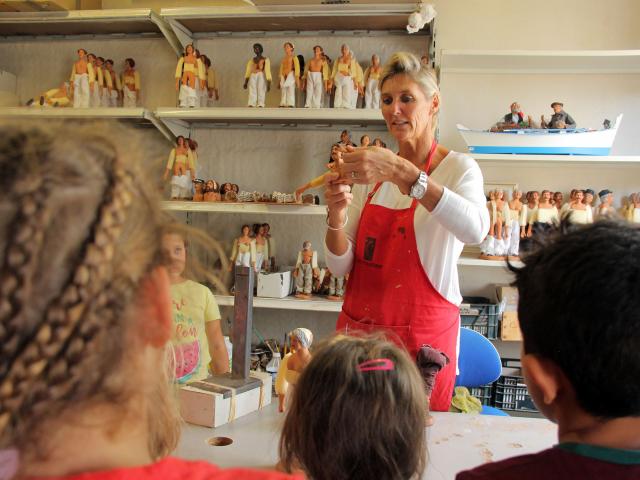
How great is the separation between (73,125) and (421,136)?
107cm

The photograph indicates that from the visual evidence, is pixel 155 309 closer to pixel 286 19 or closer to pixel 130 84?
pixel 286 19

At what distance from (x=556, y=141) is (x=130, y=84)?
2063 millimetres

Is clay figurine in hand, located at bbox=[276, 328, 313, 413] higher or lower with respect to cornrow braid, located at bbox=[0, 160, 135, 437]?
lower

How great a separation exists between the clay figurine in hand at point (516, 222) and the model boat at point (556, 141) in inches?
9.0

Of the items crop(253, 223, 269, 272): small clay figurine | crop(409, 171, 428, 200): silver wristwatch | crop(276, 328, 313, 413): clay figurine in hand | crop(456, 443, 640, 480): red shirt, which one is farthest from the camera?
crop(253, 223, 269, 272): small clay figurine

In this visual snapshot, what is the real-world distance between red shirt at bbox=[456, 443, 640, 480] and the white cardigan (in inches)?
25.9

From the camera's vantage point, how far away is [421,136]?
4.61ft

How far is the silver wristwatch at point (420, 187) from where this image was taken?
120 centimetres

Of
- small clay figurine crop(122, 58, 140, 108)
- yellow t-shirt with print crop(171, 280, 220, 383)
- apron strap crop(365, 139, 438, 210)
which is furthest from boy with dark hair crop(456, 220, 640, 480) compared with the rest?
small clay figurine crop(122, 58, 140, 108)

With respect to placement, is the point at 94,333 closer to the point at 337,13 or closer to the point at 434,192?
the point at 434,192

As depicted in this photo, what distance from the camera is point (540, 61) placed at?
254 centimetres

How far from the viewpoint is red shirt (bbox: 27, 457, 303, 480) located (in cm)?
39

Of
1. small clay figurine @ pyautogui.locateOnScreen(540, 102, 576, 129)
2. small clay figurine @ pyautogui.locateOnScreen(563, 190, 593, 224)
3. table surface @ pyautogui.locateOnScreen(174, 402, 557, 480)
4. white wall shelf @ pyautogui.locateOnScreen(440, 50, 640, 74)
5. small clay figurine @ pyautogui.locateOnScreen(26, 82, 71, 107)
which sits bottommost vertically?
table surface @ pyautogui.locateOnScreen(174, 402, 557, 480)

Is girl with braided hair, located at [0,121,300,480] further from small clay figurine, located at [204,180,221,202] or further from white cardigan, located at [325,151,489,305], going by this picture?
small clay figurine, located at [204,180,221,202]
